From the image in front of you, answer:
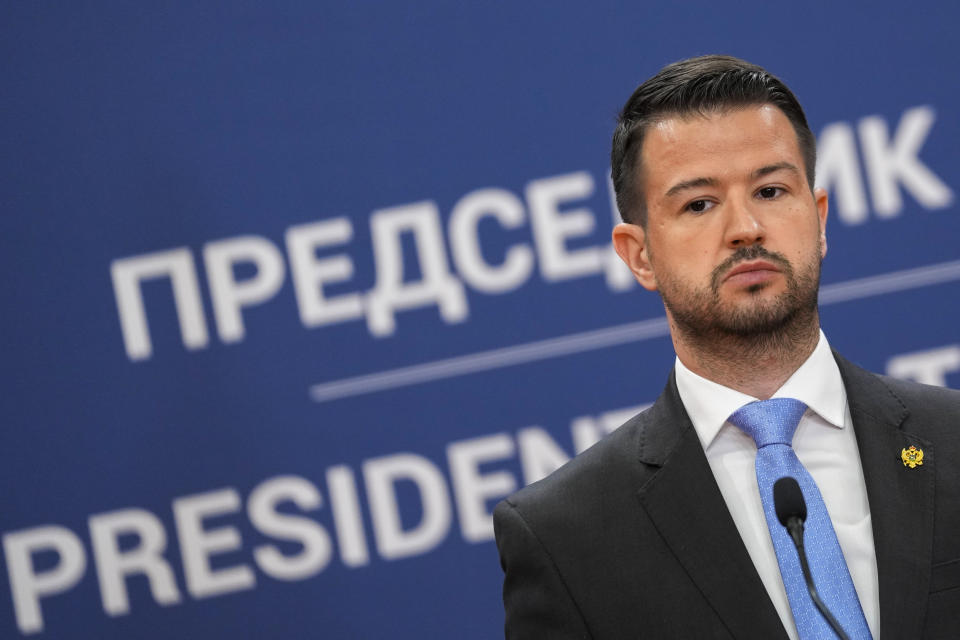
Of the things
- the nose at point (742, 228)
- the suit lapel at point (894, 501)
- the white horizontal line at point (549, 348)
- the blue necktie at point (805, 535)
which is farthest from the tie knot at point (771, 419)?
the white horizontal line at point (549, 348)

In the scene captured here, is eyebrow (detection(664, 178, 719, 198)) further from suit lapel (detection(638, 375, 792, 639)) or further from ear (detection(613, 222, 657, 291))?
suit lapel (detection(638, 375, 792, 639))

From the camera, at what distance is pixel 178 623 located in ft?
9.70

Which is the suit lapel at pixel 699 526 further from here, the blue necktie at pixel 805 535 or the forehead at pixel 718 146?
the forehead at pixel 718 146

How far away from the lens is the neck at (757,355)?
1.70m

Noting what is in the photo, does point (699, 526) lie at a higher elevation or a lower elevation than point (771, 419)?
lower

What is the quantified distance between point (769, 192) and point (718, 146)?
4.0 inches

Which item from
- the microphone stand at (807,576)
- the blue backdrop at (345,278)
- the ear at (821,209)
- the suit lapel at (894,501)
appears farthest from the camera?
the blue backdrop at (345,278)

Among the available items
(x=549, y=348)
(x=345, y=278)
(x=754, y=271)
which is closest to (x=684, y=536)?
(x=754, y=271)

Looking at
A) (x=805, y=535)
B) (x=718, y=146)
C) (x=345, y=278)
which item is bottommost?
(x=805, y=535)

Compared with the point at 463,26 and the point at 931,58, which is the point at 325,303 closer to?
the point at 463,26

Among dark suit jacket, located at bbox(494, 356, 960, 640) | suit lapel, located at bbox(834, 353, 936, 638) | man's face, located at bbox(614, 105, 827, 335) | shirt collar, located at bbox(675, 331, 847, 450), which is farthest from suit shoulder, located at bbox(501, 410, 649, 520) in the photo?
suit lapel, located at bbox(834, 353, 936, 638)

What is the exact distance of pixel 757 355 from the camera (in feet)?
5.63

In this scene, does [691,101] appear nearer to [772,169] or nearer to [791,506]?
[772,169]

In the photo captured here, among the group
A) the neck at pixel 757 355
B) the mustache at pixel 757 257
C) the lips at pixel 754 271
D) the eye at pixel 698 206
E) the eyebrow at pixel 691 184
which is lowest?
the neck at pixel 757 355
